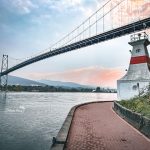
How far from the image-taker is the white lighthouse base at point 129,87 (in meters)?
28.2

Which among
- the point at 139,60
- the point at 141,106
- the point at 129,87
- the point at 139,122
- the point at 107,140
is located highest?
the point at 139,60

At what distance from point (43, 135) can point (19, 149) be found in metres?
3.39

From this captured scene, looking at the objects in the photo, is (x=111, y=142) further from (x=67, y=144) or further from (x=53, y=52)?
(x=53, y=52)

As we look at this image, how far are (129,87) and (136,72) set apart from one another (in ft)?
6.62

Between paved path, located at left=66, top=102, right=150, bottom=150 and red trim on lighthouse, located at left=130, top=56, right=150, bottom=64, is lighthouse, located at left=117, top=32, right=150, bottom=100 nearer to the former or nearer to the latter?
red trim on lighthouse, located at left=130, top=56, right=150, bottom=64

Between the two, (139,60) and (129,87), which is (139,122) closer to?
(129,87)

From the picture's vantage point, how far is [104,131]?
11.9 metres

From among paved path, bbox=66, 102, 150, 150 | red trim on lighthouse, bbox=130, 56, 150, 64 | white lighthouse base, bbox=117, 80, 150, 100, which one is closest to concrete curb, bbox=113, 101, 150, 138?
paved path, bbox=66, 102, 150, 150

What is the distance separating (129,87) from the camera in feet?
95.9

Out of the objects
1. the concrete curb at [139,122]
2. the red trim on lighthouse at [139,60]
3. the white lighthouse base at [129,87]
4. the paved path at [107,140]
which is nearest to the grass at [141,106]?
the concrete curb at [139,122]

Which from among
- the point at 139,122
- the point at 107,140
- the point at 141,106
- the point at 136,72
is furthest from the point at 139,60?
the point at 107,140

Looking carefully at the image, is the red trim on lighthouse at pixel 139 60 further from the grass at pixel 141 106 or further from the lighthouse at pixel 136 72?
the grass at pixel 141 106

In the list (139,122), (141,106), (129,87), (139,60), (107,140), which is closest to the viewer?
(107,140)

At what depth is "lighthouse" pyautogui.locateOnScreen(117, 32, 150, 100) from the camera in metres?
28.6
